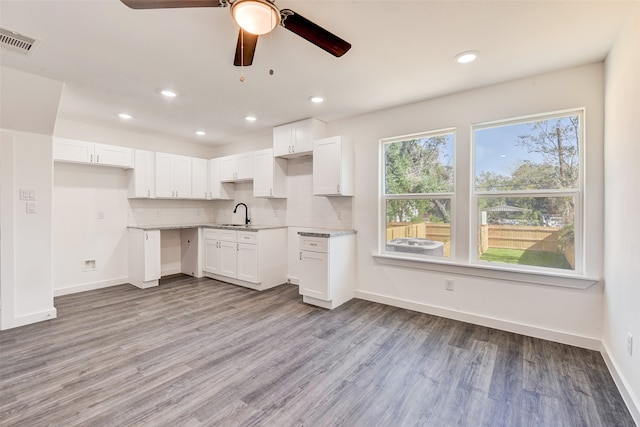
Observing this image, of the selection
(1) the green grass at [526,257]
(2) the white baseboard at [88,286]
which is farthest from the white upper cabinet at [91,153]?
(1) the green grass at [526,257]

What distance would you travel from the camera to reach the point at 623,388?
189 cm

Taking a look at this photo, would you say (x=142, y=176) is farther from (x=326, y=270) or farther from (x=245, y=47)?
(x=245, y=47)

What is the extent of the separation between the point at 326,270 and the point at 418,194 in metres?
1.47

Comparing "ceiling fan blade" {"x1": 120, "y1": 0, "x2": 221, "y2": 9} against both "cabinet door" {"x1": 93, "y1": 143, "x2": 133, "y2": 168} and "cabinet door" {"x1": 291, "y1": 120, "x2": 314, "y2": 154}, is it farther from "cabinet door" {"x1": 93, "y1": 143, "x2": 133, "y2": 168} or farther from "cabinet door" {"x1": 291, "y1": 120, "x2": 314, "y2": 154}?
"cabinet door" {"x1": 93, "y1": 143, "x2": 133, "y2": 168}

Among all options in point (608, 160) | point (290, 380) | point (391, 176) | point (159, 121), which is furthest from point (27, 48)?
point (608, 160)

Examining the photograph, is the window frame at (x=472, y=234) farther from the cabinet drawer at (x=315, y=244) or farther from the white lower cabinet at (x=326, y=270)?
the cabinet drawer at (x=315, y=244)

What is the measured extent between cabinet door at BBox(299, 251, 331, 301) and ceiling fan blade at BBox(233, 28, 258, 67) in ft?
7.45

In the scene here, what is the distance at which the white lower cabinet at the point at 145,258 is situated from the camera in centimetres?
432

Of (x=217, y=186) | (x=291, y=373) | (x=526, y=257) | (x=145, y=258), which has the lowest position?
(x=291, y=373)

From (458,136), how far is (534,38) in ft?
3.64

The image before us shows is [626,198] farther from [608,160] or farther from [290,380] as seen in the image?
[290,380]

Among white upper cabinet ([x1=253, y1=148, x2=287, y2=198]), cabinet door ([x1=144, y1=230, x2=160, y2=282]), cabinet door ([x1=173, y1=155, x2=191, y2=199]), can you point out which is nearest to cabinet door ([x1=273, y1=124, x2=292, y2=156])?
white upper cabinet ([x1=253, y1=148, x2=287, y2=198])

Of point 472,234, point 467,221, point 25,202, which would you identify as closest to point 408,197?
point 467,221

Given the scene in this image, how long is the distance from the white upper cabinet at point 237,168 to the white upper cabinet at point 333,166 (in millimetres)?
1449
